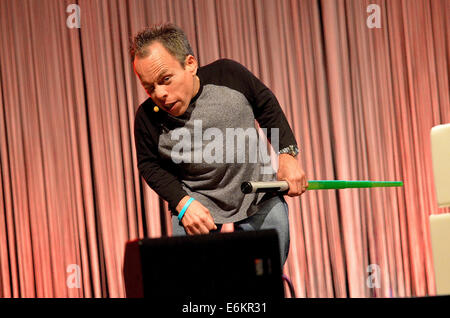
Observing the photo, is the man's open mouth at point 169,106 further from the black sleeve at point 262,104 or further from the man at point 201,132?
the black sleeve at point 262,104

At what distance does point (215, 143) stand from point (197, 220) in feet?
0.83

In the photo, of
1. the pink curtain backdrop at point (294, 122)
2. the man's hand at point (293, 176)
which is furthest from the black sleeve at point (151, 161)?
the pink curtain backdrop at point (294, 122)

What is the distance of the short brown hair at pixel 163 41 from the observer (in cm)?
144

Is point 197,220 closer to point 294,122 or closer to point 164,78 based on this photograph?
point 164,78

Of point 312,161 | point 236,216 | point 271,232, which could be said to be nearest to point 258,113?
point 236,216

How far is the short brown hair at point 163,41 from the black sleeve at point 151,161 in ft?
0.56

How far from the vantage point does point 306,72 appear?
10.2 ft

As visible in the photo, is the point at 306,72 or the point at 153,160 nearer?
the point at 153,160

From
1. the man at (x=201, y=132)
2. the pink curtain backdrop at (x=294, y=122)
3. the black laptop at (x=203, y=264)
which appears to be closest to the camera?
the black laptop at (x=203, y=264)

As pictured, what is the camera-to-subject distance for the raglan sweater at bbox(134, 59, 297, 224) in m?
1.46

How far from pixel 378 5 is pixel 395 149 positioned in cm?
80

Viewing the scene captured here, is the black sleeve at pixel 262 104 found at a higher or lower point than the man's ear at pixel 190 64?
lower

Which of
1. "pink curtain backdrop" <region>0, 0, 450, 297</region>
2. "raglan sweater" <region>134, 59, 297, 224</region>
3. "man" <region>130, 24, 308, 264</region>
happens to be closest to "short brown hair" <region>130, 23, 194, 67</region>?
"man" <region>130, 24, 308, 264</region>
